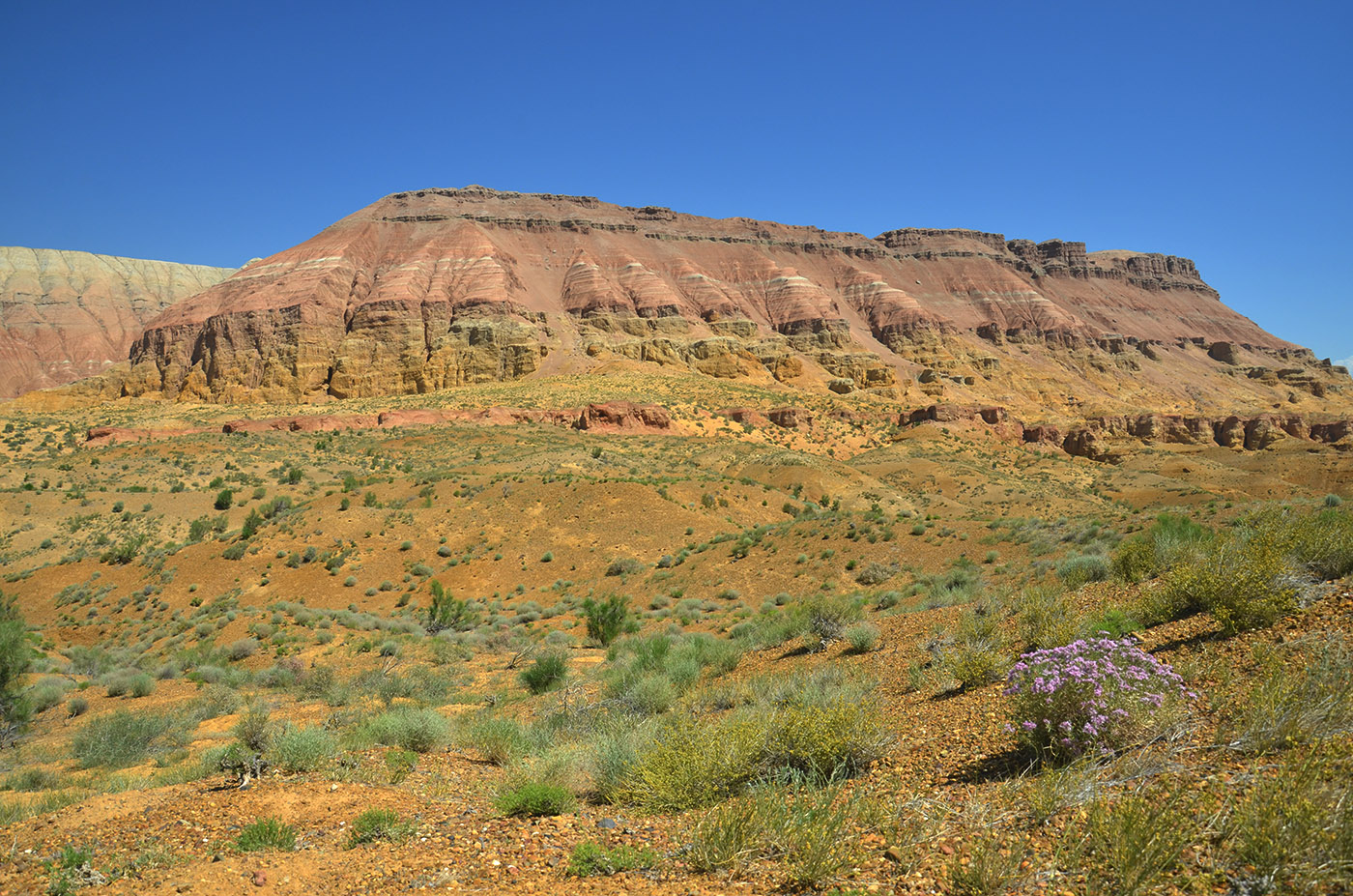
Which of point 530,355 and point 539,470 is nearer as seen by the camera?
point 539,470

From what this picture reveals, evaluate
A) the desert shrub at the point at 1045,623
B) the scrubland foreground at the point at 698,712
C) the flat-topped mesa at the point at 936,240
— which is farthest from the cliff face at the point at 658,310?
the desert shrub at the point at 1045,623

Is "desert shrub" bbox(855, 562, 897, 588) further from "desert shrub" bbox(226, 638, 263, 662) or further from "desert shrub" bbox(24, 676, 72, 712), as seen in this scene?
"desert shrub" bbox(24, 676, 72, 712)

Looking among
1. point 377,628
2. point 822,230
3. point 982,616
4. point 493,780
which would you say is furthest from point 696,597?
point 822,230

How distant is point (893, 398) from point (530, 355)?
41117 millimetres

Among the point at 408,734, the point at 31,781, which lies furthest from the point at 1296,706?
the point at 31,781

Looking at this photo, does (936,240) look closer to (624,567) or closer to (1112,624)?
(624,567)

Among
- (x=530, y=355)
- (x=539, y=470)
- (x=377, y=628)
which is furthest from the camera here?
(x=530, y=355)

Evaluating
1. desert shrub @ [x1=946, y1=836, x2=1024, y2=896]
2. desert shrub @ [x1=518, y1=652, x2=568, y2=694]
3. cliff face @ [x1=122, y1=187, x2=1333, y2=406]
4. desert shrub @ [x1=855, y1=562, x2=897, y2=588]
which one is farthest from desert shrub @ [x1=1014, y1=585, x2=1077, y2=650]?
cliff face @ [x1=122, y1=187, x2=1333, y2=406]

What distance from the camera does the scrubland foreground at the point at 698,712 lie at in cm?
412

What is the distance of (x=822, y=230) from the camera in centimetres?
13138

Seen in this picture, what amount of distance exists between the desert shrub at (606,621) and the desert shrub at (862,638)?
8.04 m

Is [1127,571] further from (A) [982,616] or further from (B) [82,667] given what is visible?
(B) [82,667]

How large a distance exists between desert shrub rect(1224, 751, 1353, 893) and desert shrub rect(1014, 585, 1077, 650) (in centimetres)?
333

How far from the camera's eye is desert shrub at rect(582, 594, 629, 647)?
1748 cm
